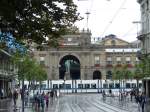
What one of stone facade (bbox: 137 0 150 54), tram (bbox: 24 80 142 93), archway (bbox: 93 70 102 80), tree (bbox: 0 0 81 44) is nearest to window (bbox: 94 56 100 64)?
archway (bbox: 93 70 102 80)

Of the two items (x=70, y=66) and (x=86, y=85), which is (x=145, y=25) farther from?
(x=70, y=66)

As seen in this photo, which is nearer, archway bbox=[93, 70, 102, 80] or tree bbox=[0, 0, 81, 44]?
tree bbox=[0, 0, 81, 44]

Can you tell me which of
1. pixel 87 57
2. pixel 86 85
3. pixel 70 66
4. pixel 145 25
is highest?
pixel 145 25

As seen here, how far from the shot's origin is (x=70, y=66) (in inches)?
6447

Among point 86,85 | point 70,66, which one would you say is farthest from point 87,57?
point 86,85

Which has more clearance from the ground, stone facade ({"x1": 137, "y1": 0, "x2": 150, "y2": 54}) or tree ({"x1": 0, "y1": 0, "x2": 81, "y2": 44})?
stone facade ({"x1": 137, "y1": 0, "x2": 150, "y2": 54})

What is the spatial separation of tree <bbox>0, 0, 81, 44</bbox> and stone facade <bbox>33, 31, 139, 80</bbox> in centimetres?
13993

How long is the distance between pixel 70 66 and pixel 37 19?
148496 mm

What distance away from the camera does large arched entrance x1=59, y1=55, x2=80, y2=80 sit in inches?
6407

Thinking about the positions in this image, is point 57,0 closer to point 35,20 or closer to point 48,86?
point 35,20

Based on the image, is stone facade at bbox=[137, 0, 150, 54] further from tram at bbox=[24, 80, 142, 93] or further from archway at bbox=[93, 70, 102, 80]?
archway at bbox=[93, 70, 102, 80]

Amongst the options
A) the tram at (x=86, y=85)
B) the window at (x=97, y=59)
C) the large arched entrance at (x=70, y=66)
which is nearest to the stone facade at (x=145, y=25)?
the tram at (x=86, y=85)

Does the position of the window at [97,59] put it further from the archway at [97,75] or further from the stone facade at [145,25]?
the stone facade at [145,25]

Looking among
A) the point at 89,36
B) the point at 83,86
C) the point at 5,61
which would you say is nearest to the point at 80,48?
the point at 89,36
